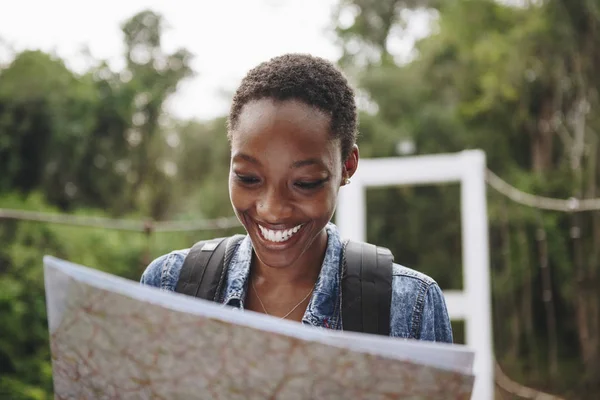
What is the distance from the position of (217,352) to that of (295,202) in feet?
1.07

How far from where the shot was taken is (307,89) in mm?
753

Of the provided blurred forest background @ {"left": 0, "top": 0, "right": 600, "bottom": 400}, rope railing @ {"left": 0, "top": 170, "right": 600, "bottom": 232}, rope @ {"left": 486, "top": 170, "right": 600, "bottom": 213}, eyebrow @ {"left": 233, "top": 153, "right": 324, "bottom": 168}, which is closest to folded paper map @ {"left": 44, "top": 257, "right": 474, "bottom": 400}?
eyebrow @ {"left": 233, "top": 153, "right": 324, "bottom": 168}

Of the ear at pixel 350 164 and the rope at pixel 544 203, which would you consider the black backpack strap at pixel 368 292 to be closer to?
the ear at pixel 350 164

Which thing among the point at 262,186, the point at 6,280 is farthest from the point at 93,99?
the point at 262,186

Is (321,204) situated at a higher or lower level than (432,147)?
lower

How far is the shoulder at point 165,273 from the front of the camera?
0.82 meters

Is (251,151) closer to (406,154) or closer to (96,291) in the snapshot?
(96,291)

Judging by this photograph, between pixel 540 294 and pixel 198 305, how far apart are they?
863cm

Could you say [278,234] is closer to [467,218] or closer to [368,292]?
[368,292]

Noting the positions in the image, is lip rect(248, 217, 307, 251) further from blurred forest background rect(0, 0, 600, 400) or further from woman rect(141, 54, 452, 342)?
blurred forest background rect(0, 0, 600, 400)

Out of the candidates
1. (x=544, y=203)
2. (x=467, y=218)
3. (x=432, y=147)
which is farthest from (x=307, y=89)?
(x=432, y=147)

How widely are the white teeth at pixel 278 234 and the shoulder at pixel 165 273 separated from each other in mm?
132

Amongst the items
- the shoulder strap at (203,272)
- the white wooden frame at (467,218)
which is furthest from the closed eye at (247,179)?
the white wooden frame at (467,218)

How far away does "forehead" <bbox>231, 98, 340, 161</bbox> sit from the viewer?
2.32ft
